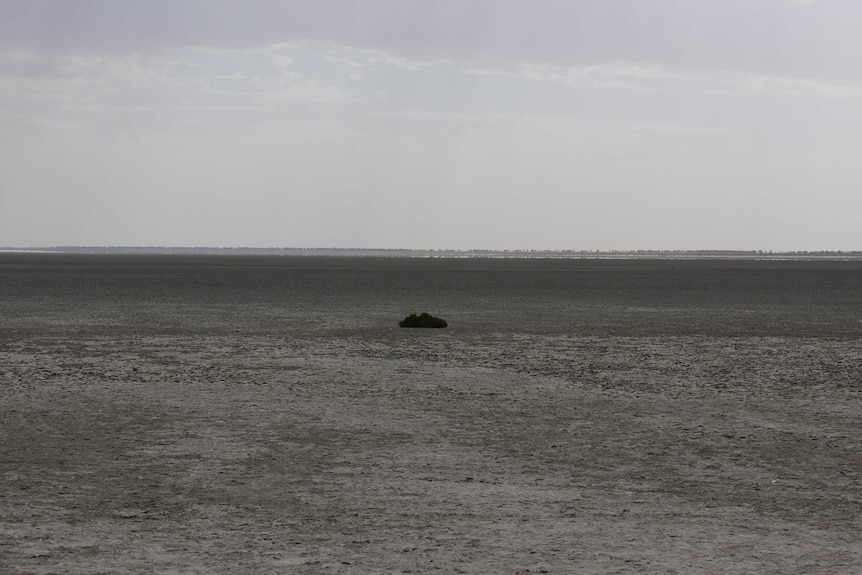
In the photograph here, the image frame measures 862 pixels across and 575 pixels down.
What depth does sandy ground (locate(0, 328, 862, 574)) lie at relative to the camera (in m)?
7.59

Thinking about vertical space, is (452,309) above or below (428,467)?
above

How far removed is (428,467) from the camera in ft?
35.3

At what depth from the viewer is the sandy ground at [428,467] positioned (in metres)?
7.59

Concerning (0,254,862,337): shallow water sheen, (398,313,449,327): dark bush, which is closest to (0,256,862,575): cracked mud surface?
(398,313,449,327): dark bush

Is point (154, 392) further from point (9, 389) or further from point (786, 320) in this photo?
point (786, 320)

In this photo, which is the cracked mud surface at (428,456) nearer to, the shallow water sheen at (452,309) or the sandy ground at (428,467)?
the sandy ground at (428,467)

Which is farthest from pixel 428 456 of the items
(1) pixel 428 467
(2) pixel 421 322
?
(2) pixel 421 322

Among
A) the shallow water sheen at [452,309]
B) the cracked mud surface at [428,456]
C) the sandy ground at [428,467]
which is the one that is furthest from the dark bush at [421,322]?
the sandy ground at [428,467]

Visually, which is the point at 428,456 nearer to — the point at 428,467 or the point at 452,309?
the point at 428,467

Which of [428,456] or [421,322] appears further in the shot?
[421,322]

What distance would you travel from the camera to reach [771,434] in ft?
42.4

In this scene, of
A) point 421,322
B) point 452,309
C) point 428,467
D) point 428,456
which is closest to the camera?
point 428,467

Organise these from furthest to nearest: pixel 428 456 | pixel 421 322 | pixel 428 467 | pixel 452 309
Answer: pixel 452 309 < pixel 421 322 < pixel 428 456 < pixel 428 467

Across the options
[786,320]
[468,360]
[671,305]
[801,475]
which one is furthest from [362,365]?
[671,305]
